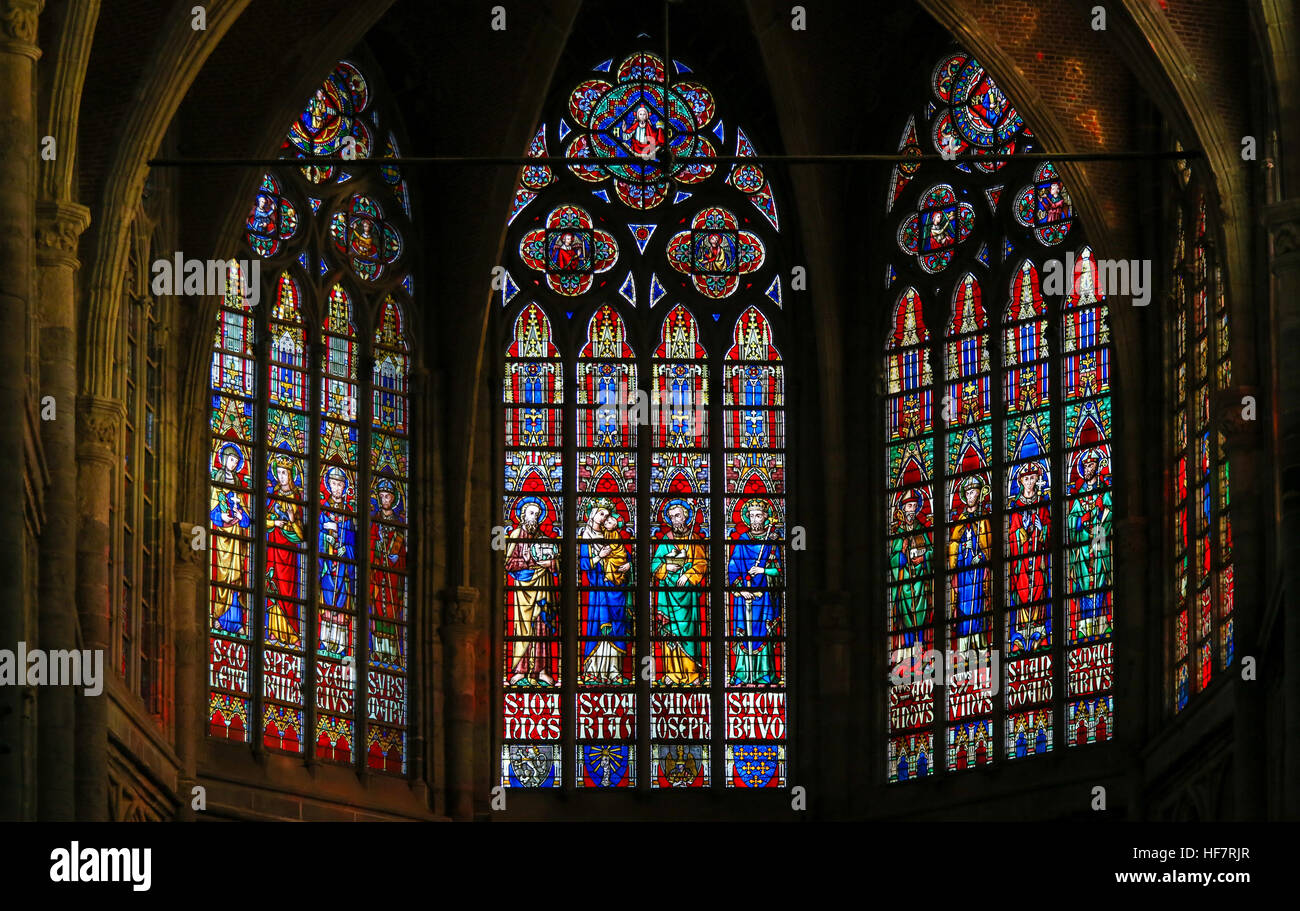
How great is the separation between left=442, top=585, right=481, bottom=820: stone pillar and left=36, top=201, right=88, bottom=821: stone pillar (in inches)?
329

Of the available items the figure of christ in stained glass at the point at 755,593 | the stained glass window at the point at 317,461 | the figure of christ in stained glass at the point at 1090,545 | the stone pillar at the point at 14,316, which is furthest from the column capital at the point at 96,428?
the figure of christ in stained glass at the point at 1090,545

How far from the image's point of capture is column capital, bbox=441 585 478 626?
36.8m

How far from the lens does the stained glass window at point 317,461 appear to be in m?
35.1

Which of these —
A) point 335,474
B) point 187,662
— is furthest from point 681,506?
point 187,662

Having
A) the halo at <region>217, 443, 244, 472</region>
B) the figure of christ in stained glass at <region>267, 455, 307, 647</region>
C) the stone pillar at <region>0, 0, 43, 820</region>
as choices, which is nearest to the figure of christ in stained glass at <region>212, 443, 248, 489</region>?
the halo at <region>217, 443, 244, 472</region>

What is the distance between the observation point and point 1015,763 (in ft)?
115

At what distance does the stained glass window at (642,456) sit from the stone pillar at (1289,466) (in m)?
9.52

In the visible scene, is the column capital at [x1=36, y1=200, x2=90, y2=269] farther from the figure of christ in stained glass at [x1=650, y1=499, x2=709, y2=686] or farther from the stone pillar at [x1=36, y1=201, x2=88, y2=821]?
the figure of christ in stained glass at [x1=650, y1=499, x2=709, y2=686]

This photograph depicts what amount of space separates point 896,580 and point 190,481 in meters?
7.63

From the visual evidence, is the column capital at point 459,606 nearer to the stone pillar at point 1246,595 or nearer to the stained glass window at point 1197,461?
the stained glass window at point 1197,461

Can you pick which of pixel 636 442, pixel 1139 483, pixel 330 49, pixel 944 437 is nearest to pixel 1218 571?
pixel 1139 483

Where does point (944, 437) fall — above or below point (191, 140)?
below

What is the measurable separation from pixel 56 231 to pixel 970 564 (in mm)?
11646

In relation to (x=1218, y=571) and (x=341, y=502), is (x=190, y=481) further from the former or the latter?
(x=1218, y=571)
